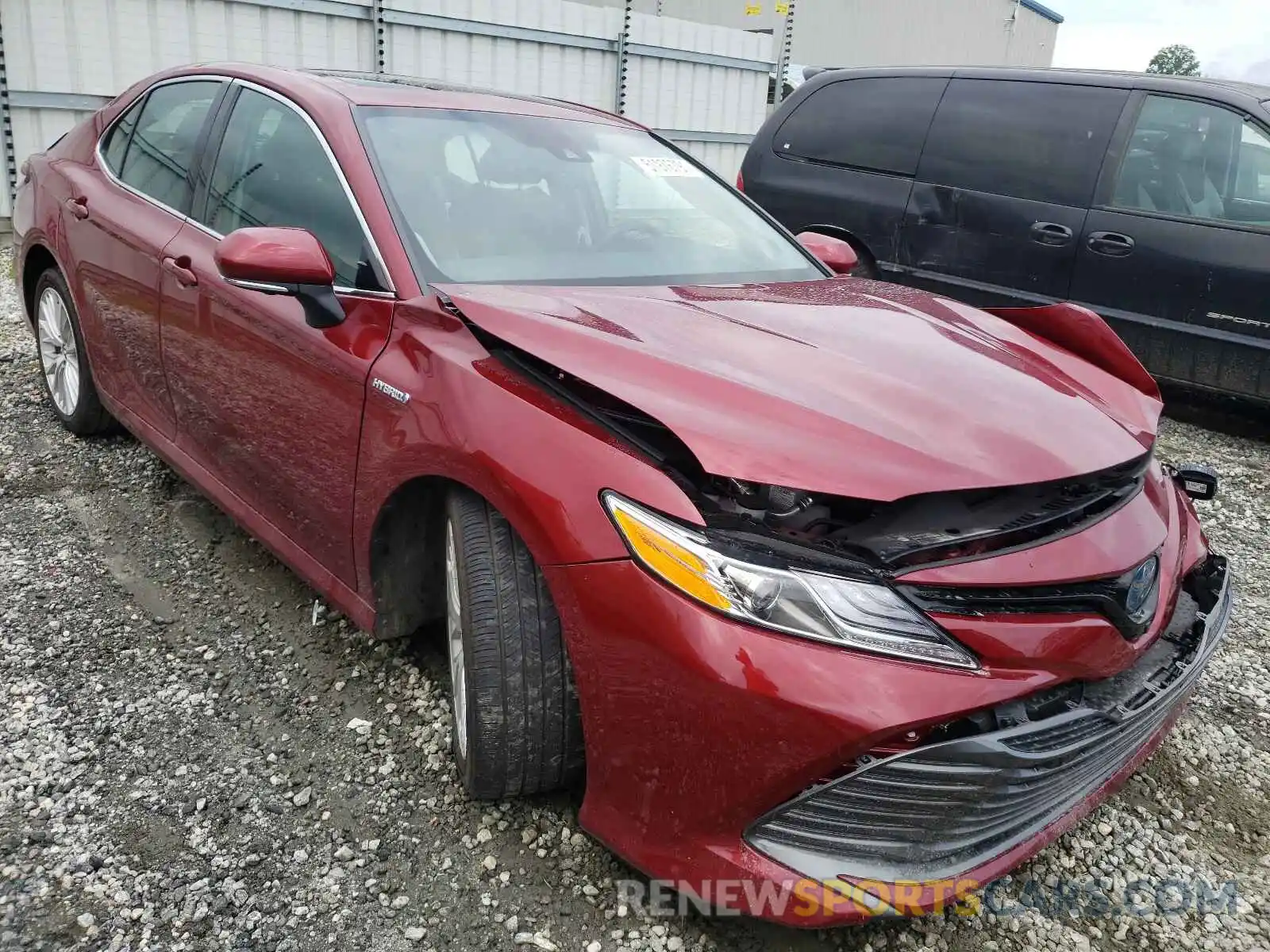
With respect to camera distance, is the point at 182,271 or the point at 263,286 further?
the point at 182,271

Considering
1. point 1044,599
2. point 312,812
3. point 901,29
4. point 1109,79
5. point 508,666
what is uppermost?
point 901,29

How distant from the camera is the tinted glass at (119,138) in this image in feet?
11.8

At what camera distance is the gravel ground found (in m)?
1.90

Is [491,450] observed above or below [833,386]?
below

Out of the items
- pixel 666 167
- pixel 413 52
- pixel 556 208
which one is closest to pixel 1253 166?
pixel 666 167

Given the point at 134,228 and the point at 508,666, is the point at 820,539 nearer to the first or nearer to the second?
the point at 508,666

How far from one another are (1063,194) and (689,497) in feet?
14.3

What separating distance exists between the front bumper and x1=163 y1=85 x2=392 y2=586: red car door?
871 millimetres

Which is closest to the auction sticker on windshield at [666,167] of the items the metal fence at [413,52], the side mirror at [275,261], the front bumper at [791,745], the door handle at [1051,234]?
the side mirror at [275,261]

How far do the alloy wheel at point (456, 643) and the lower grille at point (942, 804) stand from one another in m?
0.72

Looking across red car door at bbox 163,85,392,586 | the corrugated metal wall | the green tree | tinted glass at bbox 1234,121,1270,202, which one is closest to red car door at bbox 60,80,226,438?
red car door at bbox 163,85,392,586

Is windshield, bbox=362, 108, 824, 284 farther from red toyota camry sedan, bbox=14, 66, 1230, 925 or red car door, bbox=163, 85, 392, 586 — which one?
red car door, bbox=163, 85, 392, 586

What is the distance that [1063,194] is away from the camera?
17.1ft

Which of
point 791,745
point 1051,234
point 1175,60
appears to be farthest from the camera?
point 1175,60
